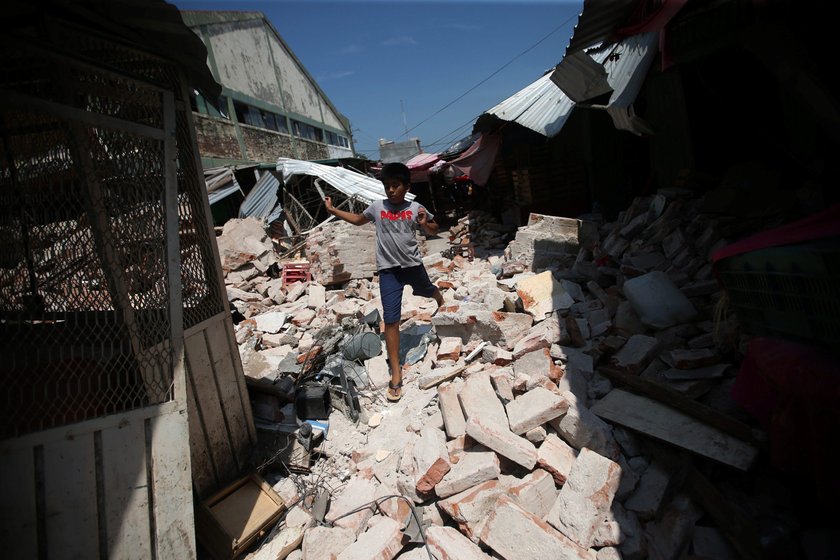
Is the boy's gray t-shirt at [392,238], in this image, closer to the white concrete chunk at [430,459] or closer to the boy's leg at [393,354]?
the boy's leg at [393,354]

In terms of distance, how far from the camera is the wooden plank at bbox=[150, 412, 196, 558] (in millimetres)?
1797

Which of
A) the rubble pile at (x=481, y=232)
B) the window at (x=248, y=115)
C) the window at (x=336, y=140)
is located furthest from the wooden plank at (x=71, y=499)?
the window at (x=336, y=140)

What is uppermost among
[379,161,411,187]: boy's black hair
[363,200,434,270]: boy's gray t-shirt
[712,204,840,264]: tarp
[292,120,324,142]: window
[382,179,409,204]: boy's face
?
[292,120,324,142]: window

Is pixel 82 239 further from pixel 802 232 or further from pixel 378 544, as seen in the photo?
pixel 802 232

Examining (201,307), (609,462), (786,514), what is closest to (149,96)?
(201,307)

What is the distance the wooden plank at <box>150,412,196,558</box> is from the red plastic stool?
666cm

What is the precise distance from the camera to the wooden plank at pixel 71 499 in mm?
1629

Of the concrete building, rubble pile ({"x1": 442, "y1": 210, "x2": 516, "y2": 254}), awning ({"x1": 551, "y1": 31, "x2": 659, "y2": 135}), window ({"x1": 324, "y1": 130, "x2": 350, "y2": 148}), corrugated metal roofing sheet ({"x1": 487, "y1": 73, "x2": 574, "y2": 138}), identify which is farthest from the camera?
window ({"x1": 324, "y1": 130, "x2": 350, "y2": 148})

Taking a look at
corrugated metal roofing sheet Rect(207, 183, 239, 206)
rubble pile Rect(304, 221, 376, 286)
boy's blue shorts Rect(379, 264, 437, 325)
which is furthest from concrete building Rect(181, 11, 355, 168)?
boy's blue shorts Rect(379, 264, 437, 325)

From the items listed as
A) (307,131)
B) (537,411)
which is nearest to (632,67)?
(537,411)

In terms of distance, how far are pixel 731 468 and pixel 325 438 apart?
8.55ft

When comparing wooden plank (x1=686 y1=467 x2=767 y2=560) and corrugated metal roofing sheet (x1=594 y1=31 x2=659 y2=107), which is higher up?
corrugated metal roofing sheet (x1=594 y1=31 x2=659 y2=107)

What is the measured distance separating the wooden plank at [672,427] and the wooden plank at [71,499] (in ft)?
9.03

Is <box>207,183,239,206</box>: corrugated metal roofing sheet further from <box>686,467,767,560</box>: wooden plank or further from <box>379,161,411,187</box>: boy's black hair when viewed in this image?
<box>686,467,767,560</box>: wooden plank
